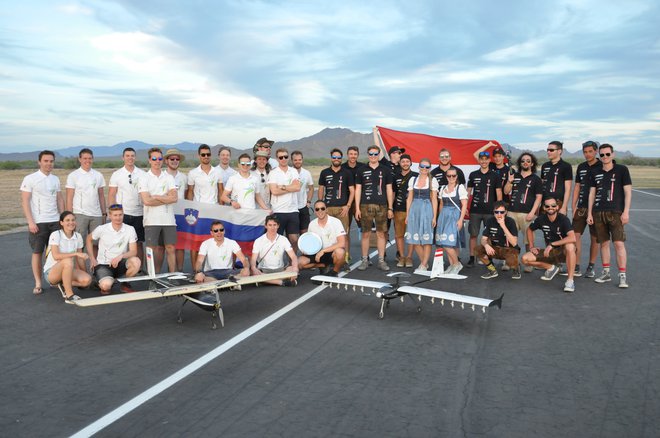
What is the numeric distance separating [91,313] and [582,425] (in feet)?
19.8

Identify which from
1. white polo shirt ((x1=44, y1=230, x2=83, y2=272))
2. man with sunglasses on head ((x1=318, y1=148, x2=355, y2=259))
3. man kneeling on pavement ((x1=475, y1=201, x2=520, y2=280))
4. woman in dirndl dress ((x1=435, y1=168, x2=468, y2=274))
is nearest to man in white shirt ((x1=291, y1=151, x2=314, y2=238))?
man with sunglasses on head ((x1=318, y1=148, x2=355, y2=259))

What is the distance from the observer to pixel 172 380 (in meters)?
4.80

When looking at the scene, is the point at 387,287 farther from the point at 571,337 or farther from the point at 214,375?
the point at 214,375

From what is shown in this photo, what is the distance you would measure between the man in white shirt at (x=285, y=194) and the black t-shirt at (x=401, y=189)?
6.67ft

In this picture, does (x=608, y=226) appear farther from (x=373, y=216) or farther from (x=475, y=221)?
Result: (x=373, y=216)

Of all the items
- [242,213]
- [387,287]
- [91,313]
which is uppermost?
[242,213]

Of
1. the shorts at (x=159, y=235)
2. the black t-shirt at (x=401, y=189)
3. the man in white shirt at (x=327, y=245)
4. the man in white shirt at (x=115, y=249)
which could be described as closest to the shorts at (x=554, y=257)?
the black t-shirt at (x=401, y=189)

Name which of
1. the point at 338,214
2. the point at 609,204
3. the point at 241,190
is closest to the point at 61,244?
the point at 241,190

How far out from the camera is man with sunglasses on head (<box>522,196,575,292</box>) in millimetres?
8586

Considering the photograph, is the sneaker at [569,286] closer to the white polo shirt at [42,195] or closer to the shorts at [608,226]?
the shorts at [608,226]

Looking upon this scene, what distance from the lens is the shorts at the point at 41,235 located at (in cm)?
821

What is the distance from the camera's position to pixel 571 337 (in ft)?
19.8

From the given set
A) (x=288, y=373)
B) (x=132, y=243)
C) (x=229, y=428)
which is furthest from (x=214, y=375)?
(x=132, y=243)

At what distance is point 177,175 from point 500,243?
5.84 meters
